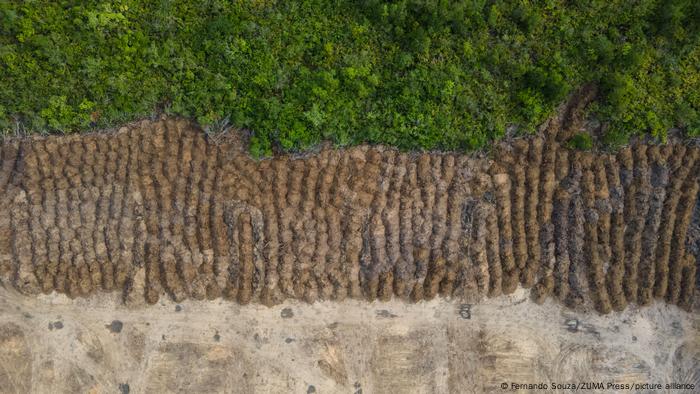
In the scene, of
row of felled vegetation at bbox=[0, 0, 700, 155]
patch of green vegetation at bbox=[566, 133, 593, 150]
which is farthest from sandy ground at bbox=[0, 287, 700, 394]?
row of felled vegetation at bbox=[0, 0, 700, 155]

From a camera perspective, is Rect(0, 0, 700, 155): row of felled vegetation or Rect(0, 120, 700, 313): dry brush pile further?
Rect(0, 120, 700, 313): dry brush pile

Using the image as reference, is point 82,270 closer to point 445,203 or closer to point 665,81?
point 445,203

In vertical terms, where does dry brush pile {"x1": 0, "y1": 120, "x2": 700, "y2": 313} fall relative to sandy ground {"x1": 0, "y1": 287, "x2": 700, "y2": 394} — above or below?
above

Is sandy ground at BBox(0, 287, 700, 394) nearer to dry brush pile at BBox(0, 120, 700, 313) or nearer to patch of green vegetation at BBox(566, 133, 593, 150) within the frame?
dry brush pile at BBox(0, 120, 700, 313)

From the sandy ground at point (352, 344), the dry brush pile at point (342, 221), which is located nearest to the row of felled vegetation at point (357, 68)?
the dry brush pile at point (342, 221)

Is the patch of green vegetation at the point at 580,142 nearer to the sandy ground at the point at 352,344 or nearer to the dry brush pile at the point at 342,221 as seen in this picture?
the dry brush pile at the point at 342,221

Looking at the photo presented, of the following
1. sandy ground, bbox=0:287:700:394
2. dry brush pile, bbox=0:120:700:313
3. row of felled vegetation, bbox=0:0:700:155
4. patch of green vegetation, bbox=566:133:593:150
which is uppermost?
row of felled vegetation, bbox=0:0:700:155

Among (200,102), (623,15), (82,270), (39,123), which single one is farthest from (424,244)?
(39,123)

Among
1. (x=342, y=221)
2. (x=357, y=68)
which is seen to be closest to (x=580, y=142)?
(x=357, y=68)
